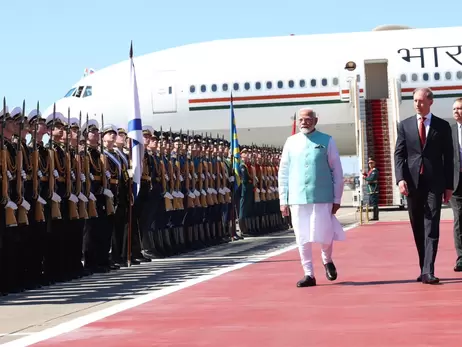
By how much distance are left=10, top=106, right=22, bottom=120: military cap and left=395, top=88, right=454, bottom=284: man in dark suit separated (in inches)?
136

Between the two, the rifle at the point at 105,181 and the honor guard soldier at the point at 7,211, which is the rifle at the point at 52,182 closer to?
the honor guard soldier at the point at 7,211

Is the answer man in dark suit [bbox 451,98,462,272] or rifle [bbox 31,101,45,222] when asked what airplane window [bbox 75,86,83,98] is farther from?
man in dark suit [bbox 451,98,462,272]

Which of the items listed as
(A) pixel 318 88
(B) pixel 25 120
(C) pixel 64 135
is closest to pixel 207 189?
(C) pixel 64 135

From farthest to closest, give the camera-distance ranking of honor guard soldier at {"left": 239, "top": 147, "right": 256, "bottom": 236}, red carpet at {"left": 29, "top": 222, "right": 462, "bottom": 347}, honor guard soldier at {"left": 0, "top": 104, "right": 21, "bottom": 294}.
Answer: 1. honor guard soldier at {"left": 239, "top": 147, "right": 256, "bottom": 236}
2. honor guard soldier at {"left": 0, "top": 104, "right": 21, "bottom": 294}
3. red carpet at {"left": 29, "top": 222, "right": 462, "bottom": 347}

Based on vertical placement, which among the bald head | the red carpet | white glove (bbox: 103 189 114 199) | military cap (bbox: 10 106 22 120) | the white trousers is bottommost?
the red carpet

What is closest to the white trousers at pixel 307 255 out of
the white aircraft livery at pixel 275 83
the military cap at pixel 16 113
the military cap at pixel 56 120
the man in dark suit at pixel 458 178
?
the man in dark suit at pixel 458 178

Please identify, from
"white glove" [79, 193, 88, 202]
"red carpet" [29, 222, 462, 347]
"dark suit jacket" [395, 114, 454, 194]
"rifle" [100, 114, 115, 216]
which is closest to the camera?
"red carpet" [29, 222, 462, 347]

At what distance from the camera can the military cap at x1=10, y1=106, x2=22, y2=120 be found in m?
10.6

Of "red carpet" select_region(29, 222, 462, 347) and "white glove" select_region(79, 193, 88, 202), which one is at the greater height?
"white glove" select_region(79, 193, 88, 202)

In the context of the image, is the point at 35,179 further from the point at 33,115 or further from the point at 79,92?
the point at 79,92

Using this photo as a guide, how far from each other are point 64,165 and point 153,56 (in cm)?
2162

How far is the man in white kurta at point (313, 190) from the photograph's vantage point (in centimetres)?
1029

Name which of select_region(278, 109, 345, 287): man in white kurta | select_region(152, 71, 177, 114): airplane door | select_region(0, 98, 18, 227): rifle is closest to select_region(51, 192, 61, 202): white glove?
select_region(0, 98, 18, 227): rifle

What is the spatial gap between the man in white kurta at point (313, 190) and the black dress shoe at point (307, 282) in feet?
0.41
